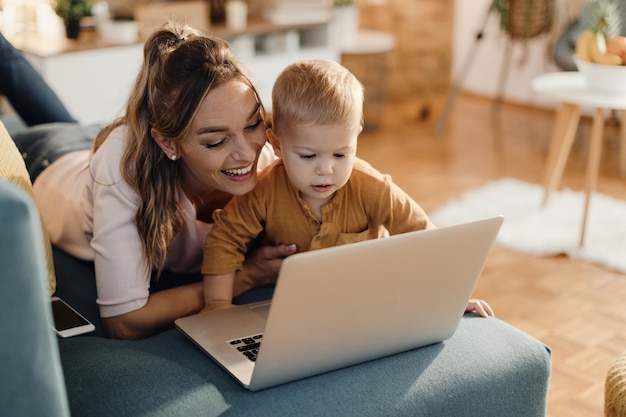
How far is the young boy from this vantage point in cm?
144

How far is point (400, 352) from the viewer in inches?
53.7

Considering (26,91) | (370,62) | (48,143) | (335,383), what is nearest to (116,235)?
(335,383)

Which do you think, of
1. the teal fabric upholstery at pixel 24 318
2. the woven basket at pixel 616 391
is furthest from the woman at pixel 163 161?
the woven basket at pixel 616 391

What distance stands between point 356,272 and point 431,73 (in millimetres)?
4590

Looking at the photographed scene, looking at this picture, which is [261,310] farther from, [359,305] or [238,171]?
[359,305]

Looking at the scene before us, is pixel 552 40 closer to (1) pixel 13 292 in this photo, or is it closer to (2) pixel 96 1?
(2) pixel 96 1

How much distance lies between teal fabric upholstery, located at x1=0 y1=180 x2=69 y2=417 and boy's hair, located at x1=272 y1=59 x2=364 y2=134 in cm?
60

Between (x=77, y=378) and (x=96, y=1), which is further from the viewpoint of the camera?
(x=96, y=1)

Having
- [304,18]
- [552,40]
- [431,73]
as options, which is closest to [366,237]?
[304,18]

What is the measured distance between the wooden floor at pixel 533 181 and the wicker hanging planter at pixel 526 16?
24.1 inches

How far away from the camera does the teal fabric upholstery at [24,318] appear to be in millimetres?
912

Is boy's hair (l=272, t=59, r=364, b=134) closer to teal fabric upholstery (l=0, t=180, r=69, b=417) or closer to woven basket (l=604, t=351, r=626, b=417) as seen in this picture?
teal fabric upholstery (l=0, t=180, r=69, b=417)

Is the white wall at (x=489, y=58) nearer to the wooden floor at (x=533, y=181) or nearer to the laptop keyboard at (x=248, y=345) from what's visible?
the wooden floor at (x=533, y=181)

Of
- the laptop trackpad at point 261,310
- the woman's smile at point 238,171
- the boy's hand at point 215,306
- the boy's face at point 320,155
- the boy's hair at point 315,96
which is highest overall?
the boy's hair at point 315,96
